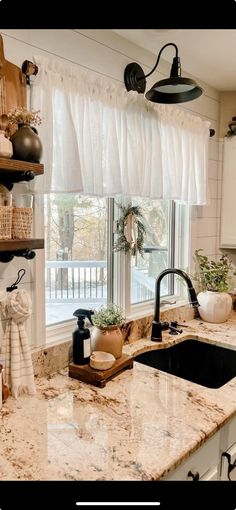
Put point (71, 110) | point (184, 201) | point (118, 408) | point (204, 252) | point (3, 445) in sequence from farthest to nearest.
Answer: point (204, 252) → point (184, 201) → point (71, 110) → point (118, 408) → point (3, 445)

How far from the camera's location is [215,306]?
2219 millimetres

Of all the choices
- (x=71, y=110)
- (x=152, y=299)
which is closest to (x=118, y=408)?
(x=152, y=299)

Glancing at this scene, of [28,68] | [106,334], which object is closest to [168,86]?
[28,68]

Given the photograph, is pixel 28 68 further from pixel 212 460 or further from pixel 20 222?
pixel 212 460

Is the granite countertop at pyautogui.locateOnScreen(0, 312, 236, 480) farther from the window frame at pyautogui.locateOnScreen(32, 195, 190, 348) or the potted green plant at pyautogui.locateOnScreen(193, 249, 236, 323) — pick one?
the potted green plant at pyautogui.locateOnScreen(193, 249, 236, 323)

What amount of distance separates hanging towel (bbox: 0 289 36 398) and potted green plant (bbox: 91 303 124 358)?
314mm

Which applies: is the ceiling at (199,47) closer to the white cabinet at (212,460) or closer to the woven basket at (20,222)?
the woven basket at (20,222)

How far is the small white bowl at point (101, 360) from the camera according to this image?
1.40 m

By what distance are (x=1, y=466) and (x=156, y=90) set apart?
56.8 inches

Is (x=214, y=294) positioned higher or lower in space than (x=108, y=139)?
lower

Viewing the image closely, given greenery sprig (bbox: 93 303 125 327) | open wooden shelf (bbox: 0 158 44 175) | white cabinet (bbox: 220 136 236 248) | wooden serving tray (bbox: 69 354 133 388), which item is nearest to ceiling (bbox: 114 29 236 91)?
white cabinet (bbox: 220 136 236 248)

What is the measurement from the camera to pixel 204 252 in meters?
2.56

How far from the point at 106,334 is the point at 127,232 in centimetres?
56
